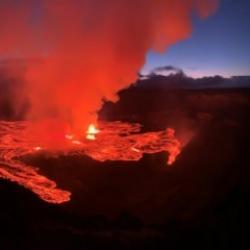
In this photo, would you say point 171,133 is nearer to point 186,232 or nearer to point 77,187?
point 77,187

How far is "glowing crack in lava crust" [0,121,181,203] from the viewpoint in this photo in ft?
62.2

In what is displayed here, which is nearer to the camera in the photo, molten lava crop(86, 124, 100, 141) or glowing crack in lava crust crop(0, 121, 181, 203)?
glowing crack in lava crust crop(0, 121, 181, 203)

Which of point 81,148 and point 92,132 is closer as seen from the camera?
point 81,148

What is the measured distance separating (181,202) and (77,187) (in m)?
4.62

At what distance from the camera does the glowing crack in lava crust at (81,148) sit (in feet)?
62.2

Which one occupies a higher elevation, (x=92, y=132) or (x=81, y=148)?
(x=92, y=132)

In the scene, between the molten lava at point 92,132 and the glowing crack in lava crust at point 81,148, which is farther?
the molten lava at point 92,132

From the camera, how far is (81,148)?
23047 millimetres

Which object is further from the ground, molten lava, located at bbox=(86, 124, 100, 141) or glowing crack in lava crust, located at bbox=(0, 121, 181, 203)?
molten lava, located at bbox=(86, 124, 100, 141)

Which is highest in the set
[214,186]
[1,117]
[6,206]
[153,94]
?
[153,94]

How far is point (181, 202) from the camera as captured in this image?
59.2 feet

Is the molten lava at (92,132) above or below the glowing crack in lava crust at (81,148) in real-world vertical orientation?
above

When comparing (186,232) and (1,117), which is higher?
(1,117)

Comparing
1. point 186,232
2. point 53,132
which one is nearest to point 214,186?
point 186,232
